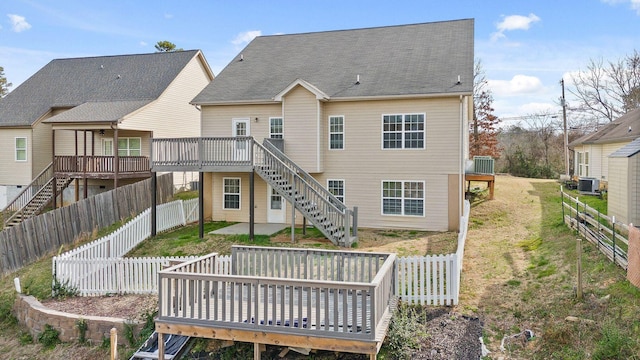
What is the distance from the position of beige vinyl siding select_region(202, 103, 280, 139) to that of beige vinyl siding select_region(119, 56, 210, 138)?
15.8 ft

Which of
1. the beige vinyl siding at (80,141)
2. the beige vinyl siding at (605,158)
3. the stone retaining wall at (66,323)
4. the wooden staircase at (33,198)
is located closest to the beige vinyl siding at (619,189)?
the beige vinyl siding at (605,158)

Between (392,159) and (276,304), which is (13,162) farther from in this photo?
(276,304)

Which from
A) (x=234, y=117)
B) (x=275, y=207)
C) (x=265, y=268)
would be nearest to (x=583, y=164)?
(x=275, y=207)

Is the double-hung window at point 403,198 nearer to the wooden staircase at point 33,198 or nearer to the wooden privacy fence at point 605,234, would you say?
the wooden privacy fence at point 605,234

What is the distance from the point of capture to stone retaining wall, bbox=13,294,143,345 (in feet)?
31.2

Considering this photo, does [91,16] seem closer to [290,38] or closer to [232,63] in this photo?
[232,63]

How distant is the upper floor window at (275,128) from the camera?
61.1 feet

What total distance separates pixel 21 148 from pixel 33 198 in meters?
4.14

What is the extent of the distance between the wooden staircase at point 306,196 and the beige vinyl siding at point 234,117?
200 cm

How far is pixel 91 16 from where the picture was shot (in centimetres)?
2439

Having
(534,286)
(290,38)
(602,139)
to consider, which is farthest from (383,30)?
(534,286)

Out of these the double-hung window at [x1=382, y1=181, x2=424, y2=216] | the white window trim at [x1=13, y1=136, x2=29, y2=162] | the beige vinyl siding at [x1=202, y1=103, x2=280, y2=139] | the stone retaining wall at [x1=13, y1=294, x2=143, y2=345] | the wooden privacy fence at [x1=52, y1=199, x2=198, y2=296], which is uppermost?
the beige vinyl siding at [x1=202, y1=103, x2=280, y2=139]

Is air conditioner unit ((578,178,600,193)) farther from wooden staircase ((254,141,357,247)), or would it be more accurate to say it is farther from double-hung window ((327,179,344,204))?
wooden staircase ((254,141,357,247))

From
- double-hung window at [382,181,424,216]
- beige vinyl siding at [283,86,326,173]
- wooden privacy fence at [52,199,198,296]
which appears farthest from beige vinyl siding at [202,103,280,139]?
wooden privacy fence at [52,199,198,296]
